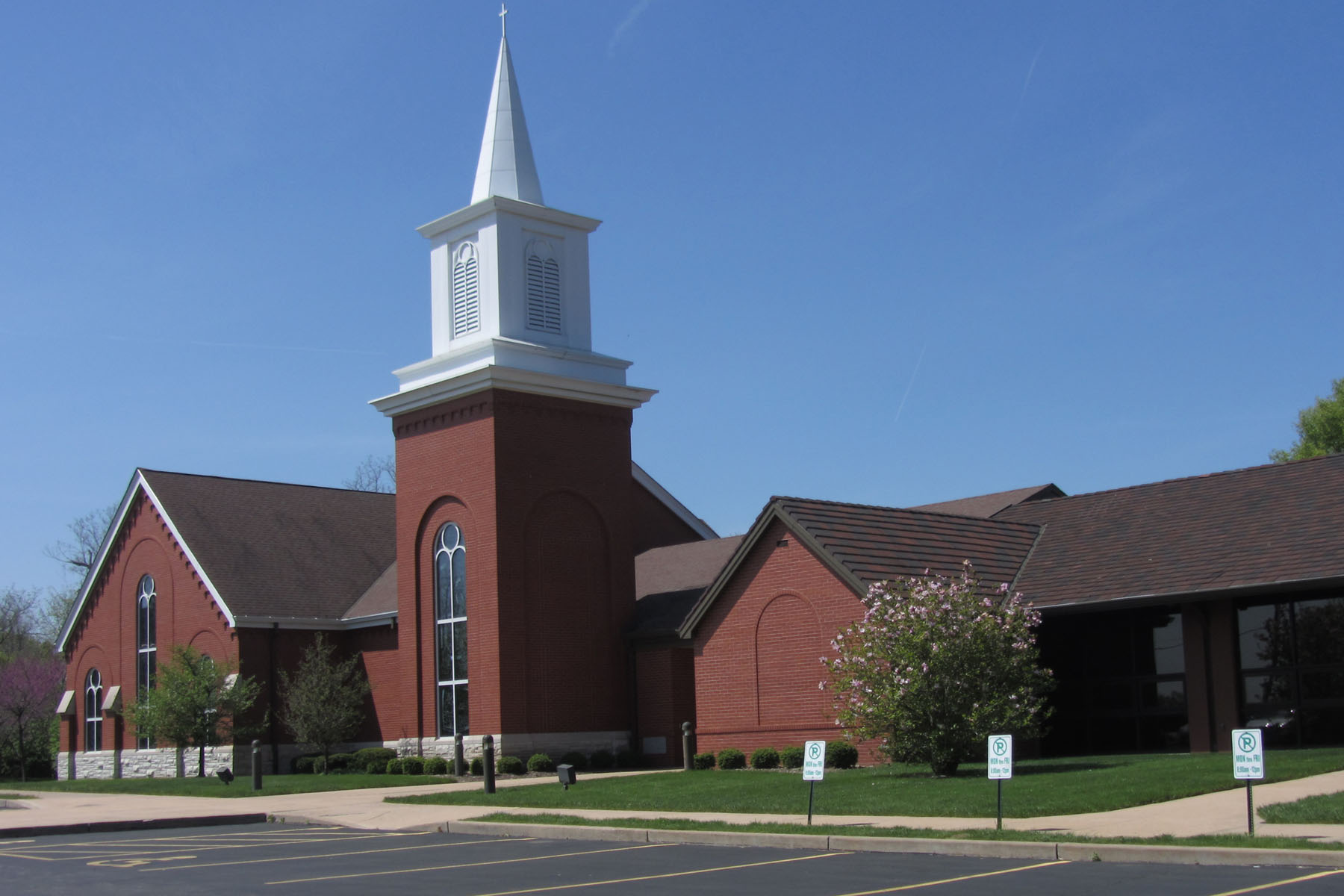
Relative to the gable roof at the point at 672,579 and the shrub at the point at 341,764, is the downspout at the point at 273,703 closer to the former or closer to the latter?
the shrub at the point at 341,764

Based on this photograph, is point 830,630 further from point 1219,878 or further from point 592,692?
point 1219,878

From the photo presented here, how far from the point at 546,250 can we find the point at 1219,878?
2869cm

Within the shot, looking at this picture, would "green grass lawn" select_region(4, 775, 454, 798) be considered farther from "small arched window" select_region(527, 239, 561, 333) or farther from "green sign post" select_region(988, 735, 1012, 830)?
"green sign post" select_region(988, 735, 1012, 830)

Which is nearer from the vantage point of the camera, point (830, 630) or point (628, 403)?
point (830, 630)

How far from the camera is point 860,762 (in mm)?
29359

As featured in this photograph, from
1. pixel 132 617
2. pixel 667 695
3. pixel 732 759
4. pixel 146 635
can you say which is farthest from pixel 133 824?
pixel 132 617

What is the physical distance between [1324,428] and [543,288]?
38733 millimetres

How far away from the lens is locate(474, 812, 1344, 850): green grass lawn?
14305mm

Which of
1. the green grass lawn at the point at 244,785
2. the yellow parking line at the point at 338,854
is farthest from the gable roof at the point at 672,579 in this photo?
the yellow parking line at the point at 338,854

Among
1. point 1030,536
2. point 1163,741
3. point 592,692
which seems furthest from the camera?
point 592,692

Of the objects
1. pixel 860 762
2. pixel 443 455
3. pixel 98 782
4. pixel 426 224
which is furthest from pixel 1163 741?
pixel 98 782

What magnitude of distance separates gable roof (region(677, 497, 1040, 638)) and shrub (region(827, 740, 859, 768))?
3138mm

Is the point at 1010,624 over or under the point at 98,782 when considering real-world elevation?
over

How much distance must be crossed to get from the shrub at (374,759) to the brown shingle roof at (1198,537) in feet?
57.0
